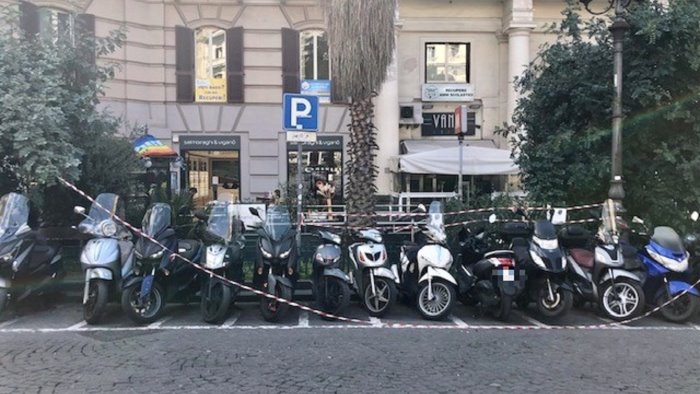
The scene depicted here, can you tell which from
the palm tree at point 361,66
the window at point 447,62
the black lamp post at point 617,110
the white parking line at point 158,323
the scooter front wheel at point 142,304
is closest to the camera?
the scooter front wheel at point 142,304

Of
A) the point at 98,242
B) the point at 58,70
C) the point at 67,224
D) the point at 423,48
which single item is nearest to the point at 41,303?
the point at 98,242

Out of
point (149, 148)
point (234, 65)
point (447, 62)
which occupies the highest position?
point (447, 62)

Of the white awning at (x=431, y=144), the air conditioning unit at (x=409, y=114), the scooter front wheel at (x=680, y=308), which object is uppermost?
the air conditioning unit at (x=409, y=114)

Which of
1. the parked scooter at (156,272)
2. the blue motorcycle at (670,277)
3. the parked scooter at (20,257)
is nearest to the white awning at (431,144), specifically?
the blue motorcycle at (670,277)

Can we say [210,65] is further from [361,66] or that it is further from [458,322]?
[458,322]

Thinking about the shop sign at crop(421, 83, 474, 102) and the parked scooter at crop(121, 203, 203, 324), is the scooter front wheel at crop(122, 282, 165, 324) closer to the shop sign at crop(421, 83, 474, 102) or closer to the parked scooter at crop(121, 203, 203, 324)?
the parked scooter at crop(121, 203, 203, 324)

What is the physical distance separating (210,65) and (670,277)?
15.4 m

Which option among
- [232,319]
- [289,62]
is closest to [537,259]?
[232,319]

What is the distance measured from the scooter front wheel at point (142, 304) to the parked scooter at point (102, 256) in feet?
1.00

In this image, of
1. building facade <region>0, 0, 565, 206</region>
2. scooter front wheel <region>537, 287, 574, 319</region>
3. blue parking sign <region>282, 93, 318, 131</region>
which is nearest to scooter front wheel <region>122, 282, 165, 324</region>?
blue parking sign <region>282, 93, 318, 131</region>

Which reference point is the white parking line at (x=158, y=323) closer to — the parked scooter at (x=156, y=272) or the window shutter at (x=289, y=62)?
the parked scooter at (x=156, y=272)

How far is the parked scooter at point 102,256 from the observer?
6.64 metres

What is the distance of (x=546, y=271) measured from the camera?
696cm

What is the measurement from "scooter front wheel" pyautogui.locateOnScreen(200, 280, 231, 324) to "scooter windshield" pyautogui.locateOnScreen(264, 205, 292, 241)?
88 cm
